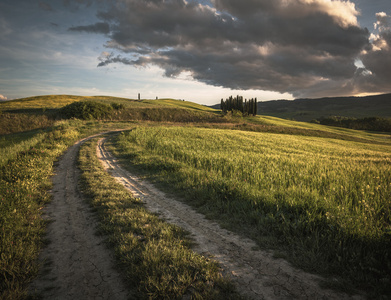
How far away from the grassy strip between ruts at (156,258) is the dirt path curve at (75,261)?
9.9 inches

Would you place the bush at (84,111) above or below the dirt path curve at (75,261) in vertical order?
above

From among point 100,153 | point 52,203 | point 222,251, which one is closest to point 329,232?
point 222,251

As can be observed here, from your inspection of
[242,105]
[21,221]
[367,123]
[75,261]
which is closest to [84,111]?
[21,221]

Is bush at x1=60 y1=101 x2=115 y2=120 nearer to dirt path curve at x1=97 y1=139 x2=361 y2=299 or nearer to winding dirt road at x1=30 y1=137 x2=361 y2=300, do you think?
winding dirt road at x1=30 y1=137 x2=361 y2=300

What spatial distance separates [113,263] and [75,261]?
79 cm

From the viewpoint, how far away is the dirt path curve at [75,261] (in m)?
3.24

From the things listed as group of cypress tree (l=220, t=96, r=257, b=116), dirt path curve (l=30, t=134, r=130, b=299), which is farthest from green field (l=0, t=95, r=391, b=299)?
group of cypress tree (l=220, t=96, r=257, b=116)

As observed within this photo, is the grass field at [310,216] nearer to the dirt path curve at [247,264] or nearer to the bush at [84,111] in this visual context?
the dirt path curve at [247,264]

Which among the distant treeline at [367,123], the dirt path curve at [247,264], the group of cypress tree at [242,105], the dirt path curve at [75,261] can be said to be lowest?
the dirt path curve at [75,261]

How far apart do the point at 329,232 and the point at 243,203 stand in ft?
7.61

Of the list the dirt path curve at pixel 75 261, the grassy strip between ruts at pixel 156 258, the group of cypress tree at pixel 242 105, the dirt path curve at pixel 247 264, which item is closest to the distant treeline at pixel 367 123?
the group of cypress tree at pixel 242 105

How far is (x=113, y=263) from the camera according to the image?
386 centimetres

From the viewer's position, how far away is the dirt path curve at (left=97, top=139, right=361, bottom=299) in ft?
10.2

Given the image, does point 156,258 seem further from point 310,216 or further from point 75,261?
point 310,216
